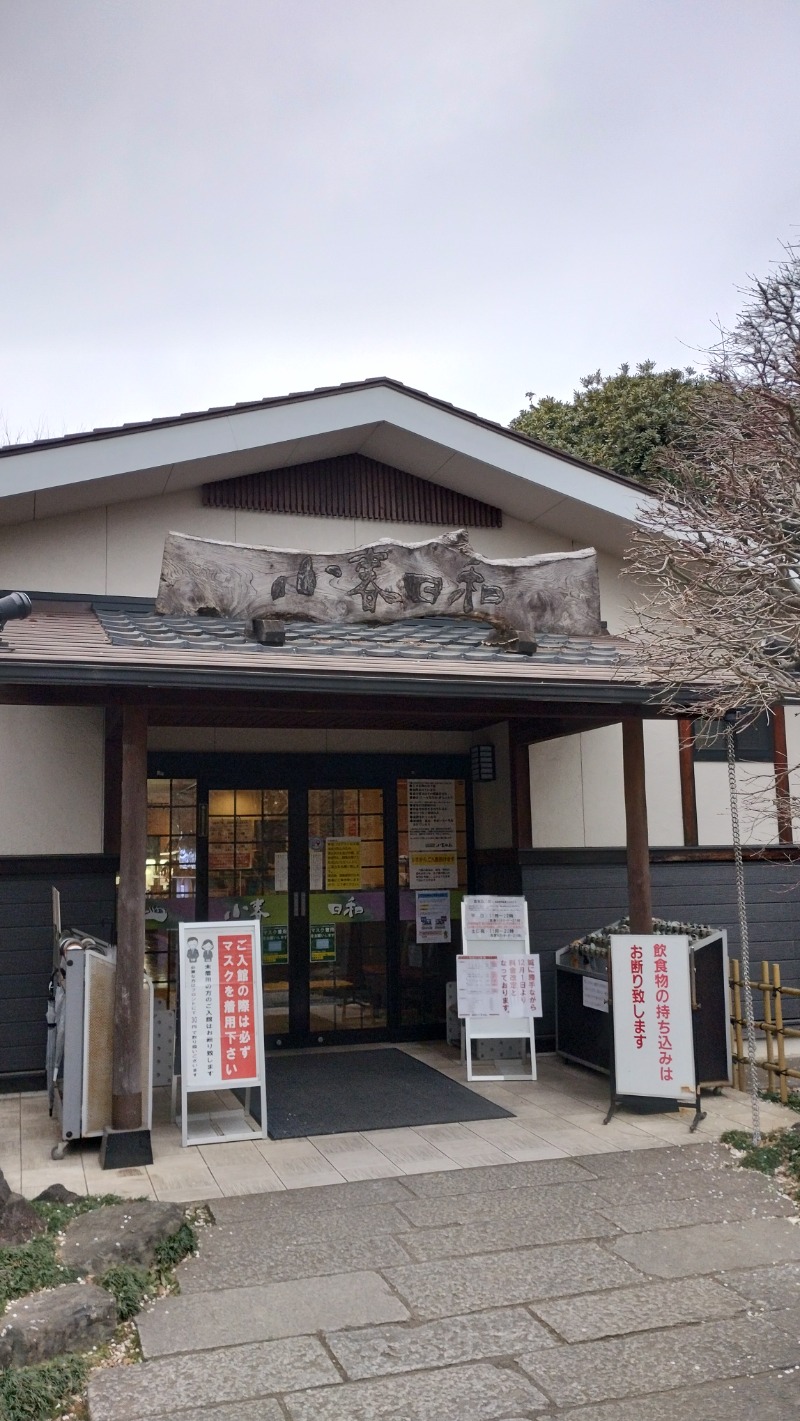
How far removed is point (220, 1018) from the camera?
262 inches

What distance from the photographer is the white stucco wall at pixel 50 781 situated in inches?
314

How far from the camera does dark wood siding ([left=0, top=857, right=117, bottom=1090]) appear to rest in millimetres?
7770

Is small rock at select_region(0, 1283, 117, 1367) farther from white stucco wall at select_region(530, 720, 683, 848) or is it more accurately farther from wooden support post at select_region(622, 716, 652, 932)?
white stucco wall at select_region(530, 720, 683, 848)

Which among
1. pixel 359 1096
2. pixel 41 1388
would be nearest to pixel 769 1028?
pixel 359 1096

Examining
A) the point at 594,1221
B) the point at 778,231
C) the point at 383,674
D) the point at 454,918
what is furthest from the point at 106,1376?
the point at 778,231

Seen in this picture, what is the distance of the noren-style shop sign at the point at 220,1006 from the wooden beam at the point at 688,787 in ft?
15.7

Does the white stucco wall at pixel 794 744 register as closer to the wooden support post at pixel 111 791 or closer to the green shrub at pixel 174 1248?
the wooden support post at pixel 111 791

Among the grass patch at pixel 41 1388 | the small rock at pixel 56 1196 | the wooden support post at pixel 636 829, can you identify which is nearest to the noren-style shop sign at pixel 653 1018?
the wooden support post at pixel 636 829

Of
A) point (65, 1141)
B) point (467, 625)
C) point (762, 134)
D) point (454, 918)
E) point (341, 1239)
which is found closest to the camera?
point (341, 1239)

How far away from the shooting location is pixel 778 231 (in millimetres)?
10234

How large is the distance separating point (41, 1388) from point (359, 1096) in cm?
425

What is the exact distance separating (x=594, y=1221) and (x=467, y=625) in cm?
520

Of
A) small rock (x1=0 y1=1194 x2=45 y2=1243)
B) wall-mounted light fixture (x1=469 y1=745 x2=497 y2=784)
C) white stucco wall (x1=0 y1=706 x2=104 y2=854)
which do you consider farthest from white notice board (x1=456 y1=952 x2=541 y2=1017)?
small rock (x1=0 y1=1194 x2=45 y2=1243)

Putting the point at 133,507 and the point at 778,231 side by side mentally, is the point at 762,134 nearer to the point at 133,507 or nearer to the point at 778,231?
the point at 778,231
